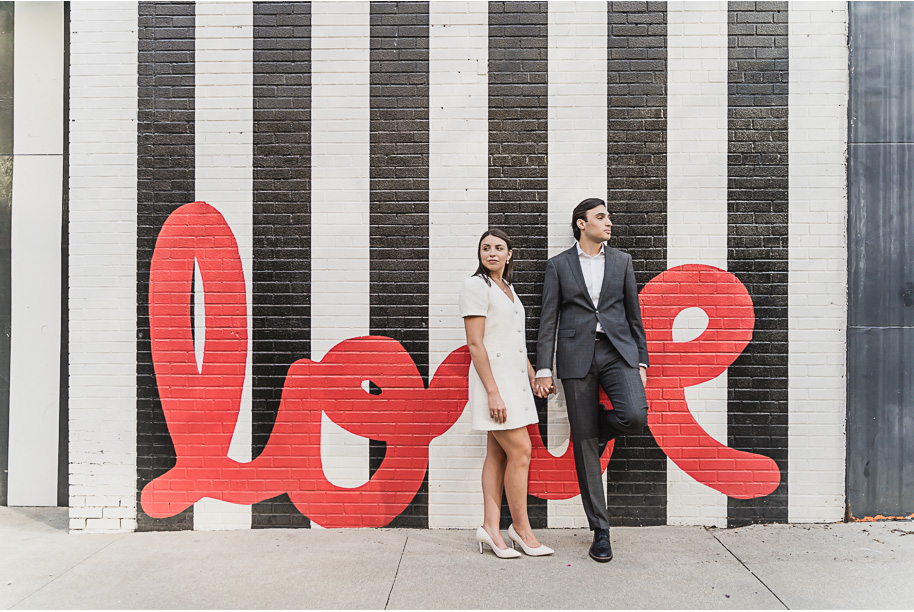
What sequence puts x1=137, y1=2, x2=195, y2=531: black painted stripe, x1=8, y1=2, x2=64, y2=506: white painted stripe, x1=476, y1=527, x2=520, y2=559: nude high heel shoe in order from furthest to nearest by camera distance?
x1=8, y1=2, x2=64, y2=506: white painted stripe < x1=137, y1=2, x2=195, y2=531: black painted stripe < x1=476, y1=527, x2=520, y2=559: nude high heel shoe

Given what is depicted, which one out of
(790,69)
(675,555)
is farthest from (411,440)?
(790,69)

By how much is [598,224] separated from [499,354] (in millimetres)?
1112

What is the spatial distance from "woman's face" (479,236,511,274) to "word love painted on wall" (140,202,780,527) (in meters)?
0.78

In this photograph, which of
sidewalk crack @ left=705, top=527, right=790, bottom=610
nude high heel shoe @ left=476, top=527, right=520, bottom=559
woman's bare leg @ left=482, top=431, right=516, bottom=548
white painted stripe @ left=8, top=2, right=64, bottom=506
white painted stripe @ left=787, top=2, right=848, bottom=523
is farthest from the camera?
white painted stripe @ left=8, top=2, right=64, bottom=506

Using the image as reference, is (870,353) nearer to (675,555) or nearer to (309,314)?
(675,555)

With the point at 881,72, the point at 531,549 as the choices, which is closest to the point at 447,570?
the point at 531,549

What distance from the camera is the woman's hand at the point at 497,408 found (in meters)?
3.41

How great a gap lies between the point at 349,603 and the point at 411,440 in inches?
49.8

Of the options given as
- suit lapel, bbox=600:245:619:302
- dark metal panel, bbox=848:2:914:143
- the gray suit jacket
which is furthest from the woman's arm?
dark metal panel, bbox=848:2:914:143

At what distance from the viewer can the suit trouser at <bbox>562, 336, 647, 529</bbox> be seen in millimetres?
3568

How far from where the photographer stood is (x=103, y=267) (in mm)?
4109

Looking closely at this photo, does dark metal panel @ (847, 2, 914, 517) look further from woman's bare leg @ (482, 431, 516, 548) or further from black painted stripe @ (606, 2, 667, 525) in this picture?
woman's bare leg @ (482, 431, 516, 548)

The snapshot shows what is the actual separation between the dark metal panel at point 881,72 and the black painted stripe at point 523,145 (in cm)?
230

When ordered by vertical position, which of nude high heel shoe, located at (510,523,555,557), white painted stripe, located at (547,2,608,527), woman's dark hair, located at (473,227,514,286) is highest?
white painted stripe, located at (547,2,608,527)
